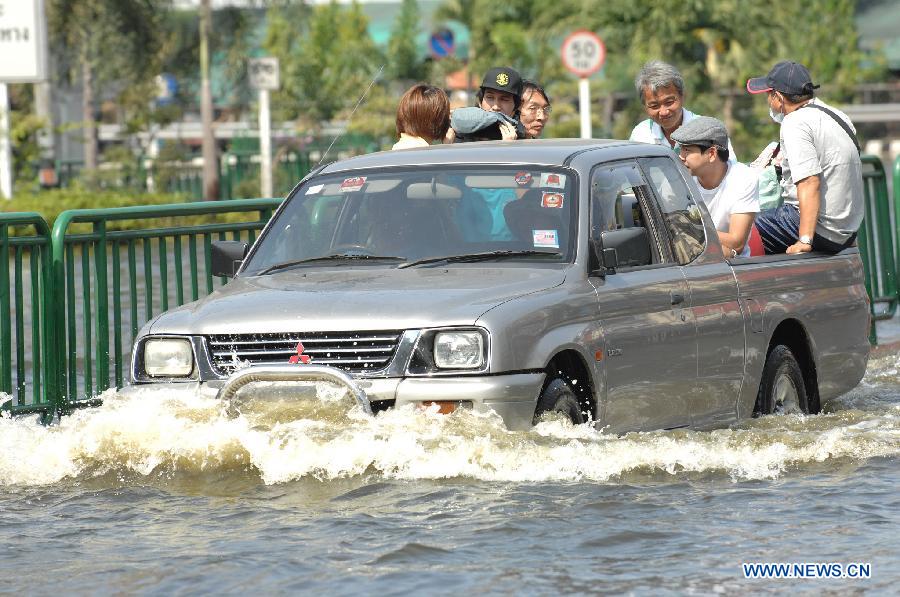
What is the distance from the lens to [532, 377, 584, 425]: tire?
7.79 meters

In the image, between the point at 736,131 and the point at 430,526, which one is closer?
the point at 430,526

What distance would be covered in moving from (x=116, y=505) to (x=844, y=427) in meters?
3.54

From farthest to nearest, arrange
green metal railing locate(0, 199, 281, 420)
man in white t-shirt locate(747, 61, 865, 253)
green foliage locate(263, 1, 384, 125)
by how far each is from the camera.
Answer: green foliage locate(263, 1, 384, 125) → man in white t-shirt locate(747, 61, 865, 253) → green metal railing locate(0, 199, 281, 420)

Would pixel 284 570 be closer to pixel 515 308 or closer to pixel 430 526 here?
pixel 430 526

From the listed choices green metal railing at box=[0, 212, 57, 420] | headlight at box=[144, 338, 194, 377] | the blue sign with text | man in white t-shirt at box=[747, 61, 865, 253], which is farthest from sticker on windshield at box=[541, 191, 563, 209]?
the blue sign with text

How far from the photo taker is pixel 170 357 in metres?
8.10

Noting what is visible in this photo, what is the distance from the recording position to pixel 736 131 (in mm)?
50219

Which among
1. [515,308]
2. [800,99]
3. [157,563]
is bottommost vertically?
[157,563]

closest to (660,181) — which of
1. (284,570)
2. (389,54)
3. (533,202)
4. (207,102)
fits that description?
(533,202)

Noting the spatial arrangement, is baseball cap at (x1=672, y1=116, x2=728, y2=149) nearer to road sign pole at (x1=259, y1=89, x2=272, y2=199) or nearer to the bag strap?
the bag strap

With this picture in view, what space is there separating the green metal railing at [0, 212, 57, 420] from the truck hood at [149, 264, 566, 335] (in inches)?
80.6

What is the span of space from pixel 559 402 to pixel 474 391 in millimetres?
483

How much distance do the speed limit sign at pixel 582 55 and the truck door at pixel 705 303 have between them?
51.0 ft

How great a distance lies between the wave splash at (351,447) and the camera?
25.3ft
